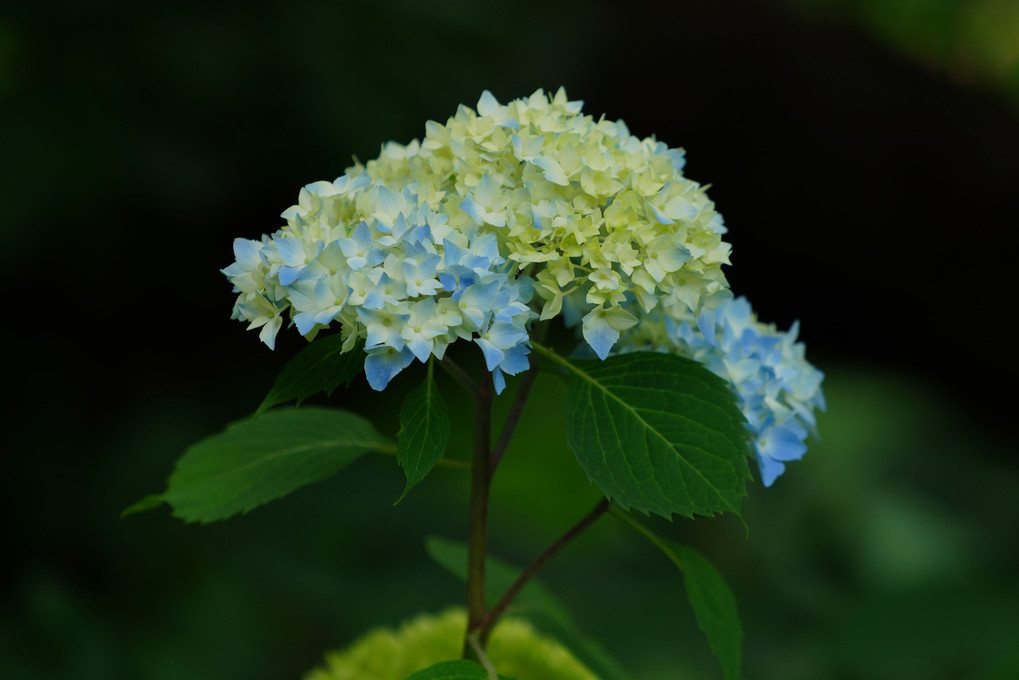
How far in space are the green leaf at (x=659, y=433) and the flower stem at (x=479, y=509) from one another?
6 cm

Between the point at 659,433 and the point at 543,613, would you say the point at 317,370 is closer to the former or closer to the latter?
the point at 659,433

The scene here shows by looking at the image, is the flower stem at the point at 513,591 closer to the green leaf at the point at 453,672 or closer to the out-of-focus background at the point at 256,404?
the green leaf at the point at 453,672

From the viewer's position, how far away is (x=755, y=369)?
0.71 m

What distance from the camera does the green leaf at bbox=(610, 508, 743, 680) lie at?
28.0 inches

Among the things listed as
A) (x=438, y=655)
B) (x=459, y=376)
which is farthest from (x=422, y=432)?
(x=438, y=655)

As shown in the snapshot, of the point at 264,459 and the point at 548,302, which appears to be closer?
the point at 548,302

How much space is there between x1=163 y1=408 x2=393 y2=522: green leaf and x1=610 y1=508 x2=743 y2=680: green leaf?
22 centimetres

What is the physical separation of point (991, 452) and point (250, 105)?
196cm

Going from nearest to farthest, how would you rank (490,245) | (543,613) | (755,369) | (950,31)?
(490,245) < (755,369) < (543,613) < (950,31)

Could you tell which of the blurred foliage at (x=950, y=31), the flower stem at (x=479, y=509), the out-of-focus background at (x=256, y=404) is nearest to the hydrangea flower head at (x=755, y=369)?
the flower stem at (x=479, y=509)

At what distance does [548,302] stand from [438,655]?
0.45m

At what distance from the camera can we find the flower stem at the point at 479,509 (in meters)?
0.67

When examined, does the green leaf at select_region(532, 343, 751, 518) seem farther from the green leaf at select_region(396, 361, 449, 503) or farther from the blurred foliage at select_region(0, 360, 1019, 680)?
the blurred foliage at select_region(0, 360, 1019, 680)

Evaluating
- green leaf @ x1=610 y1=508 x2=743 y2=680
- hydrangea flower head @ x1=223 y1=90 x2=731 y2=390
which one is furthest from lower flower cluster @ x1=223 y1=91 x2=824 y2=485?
green leaf @ x1=610 y1=508 x2=743 y2=680
